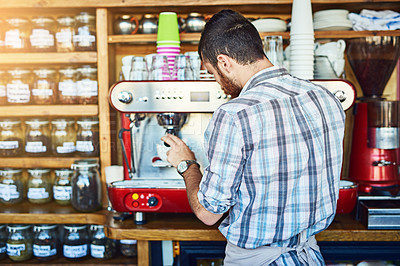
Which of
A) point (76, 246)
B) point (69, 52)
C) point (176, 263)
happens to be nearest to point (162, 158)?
point (176, 263)

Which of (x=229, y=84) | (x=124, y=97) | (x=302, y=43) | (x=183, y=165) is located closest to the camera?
(x=229, y=84)

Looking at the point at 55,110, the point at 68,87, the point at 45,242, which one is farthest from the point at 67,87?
the point at 45,242

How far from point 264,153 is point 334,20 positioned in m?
1.10

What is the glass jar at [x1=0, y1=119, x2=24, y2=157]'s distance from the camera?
2.03m

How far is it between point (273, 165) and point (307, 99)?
6.9 inches

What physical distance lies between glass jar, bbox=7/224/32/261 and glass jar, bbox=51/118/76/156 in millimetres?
356

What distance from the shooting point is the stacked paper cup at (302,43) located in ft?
5.58

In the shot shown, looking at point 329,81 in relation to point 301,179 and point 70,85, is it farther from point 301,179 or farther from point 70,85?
point 70,85

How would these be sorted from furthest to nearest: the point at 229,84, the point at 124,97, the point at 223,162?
the point at 124,97 < the point at 229,84 < the point at 223,162

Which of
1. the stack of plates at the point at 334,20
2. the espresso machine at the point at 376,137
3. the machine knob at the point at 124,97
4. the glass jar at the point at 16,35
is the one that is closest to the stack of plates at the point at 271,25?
the stack of plates at the point at 334,20

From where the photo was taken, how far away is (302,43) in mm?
1708

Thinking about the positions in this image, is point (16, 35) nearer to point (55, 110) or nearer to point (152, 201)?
point (55, 110)

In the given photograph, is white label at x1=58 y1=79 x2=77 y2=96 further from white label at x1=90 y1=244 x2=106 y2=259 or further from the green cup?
white label at x1=90 y1=244 x2=106 y2=259

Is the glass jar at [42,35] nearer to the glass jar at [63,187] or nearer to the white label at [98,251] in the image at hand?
the glass jar at [63,187]
